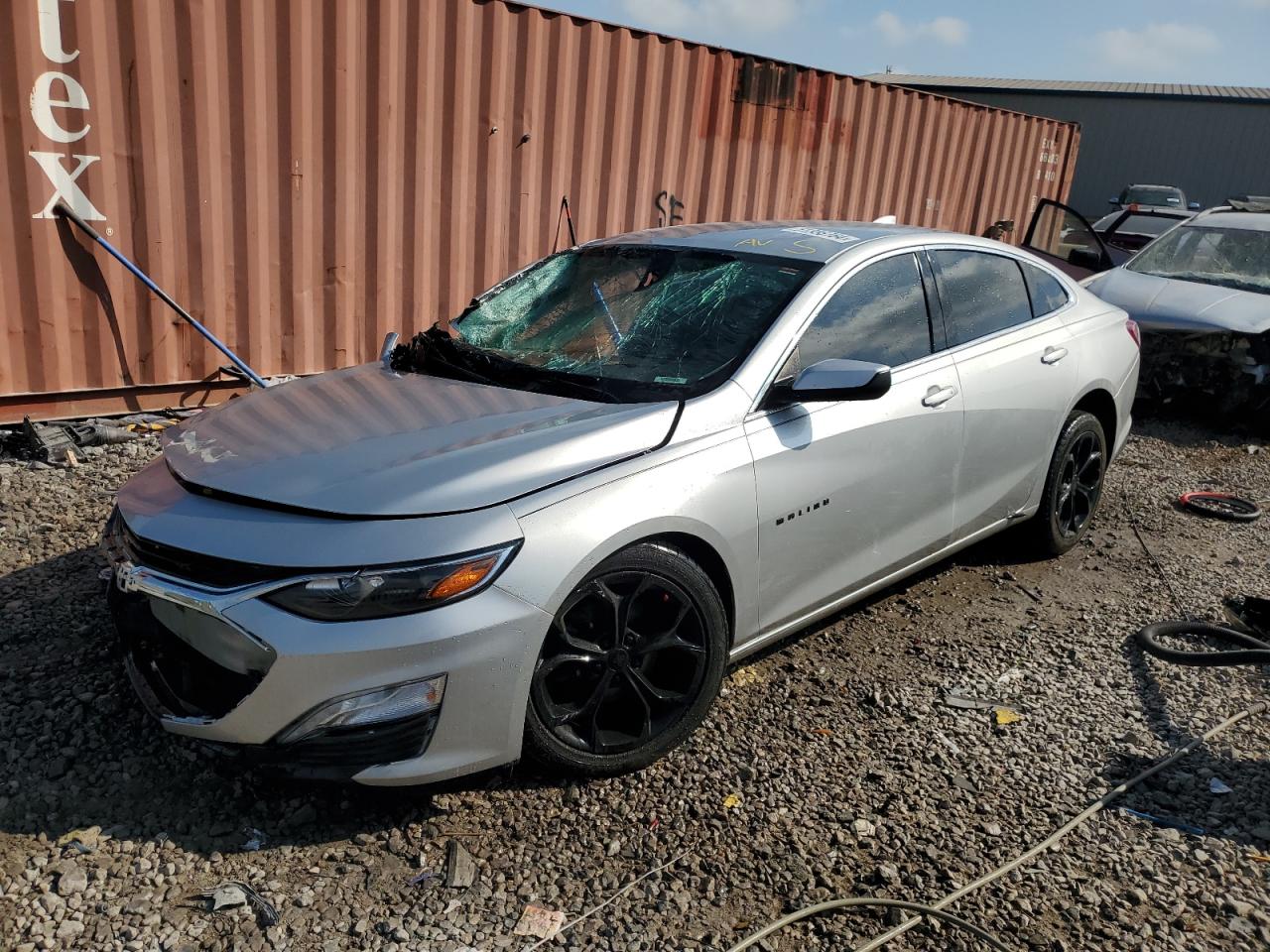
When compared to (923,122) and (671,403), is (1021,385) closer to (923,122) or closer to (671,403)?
(671,403)

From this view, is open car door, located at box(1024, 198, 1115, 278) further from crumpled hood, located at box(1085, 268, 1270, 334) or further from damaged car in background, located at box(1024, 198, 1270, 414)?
crumpled hood, located at box(1085, 268, 1270, 334)

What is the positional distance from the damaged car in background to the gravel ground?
4.29 metres

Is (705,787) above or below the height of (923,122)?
below

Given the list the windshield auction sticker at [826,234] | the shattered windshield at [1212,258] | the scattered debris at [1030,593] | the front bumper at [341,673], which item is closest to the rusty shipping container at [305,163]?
the shattered windshield at [1212,258]

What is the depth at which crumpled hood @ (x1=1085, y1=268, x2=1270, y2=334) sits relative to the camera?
7.32 m

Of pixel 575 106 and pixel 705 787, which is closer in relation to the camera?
pixel 705 787

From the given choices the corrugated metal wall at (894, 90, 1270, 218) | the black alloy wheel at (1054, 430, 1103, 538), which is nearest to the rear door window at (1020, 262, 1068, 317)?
the black alloy wheel at (1054, 430, 1103, 538)

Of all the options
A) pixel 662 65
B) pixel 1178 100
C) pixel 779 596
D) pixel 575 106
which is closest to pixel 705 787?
pixel 779 596

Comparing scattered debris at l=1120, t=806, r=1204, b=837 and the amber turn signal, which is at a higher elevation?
the amber turn signal

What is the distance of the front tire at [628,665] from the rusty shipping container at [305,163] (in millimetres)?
4440

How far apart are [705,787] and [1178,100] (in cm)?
3876

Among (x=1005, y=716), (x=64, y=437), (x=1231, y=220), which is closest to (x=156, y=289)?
(x=64, y=437)

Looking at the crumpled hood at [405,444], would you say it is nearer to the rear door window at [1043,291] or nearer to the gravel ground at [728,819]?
the gravel ground at [728,819]

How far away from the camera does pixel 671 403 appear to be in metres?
3.13
